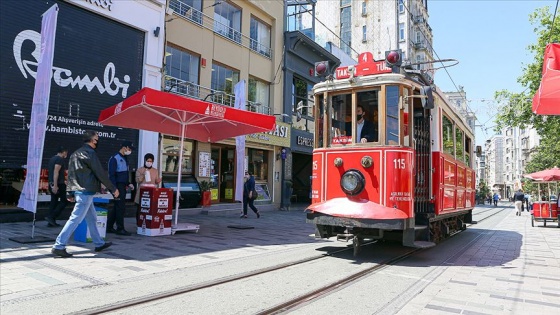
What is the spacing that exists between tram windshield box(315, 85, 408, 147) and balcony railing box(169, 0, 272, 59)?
9235 mm

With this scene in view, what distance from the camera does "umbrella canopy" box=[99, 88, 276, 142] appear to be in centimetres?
753

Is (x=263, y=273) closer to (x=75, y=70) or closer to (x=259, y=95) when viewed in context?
(x=75, y=70)

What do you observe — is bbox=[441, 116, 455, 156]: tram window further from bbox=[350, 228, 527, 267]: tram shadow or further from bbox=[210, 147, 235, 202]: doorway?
bbox=[210, 147, 235, 202]: doorway

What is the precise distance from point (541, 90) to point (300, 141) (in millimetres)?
15172

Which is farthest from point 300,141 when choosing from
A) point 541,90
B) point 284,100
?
point 541,90

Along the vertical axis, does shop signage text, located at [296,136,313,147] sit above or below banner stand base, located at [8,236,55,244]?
above

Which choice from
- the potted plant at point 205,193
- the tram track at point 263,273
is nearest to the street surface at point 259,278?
the tram track at point 263,273

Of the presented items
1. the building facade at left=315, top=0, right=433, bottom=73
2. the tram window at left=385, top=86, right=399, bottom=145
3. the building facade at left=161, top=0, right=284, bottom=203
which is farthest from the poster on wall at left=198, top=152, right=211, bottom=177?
the building facade at left=315, top=0, right=433, bottom=73

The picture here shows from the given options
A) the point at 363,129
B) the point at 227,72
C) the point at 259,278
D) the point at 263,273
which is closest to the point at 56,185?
the point at 263,273

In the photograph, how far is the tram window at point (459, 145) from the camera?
32.5 feet

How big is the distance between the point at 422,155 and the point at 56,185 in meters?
7.91

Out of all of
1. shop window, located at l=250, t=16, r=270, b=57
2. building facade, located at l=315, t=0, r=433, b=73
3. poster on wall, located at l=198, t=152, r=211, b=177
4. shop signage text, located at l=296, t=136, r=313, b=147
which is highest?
building facade, located at l=315, t=0, r=433, b=73

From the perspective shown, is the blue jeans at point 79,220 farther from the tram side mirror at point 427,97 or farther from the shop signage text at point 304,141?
the shop signage text at point 304,141

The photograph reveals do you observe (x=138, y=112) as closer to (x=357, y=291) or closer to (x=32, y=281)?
(x=32, y=281)
